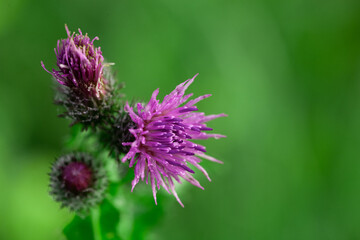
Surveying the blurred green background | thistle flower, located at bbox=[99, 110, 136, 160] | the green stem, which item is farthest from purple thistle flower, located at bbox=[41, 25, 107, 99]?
the blurred green background

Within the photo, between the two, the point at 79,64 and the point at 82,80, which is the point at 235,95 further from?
the point at 79,64

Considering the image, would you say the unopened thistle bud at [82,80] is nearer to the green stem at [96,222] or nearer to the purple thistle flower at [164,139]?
the purple thistle flower at [164,139]

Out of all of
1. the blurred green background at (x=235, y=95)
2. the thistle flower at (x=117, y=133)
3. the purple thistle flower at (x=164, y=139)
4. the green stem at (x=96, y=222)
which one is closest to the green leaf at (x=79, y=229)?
the green stem at (x=96, y=222)

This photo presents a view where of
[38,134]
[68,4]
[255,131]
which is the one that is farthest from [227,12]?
[38,134]

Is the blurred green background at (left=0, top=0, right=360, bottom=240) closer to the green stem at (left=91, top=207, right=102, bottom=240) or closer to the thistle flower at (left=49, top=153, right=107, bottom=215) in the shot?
the green stem at (left=91, top=207, right=102, bottom=240)

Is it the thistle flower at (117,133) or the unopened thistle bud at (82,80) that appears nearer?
the unopened thistle bud at (82,80)
